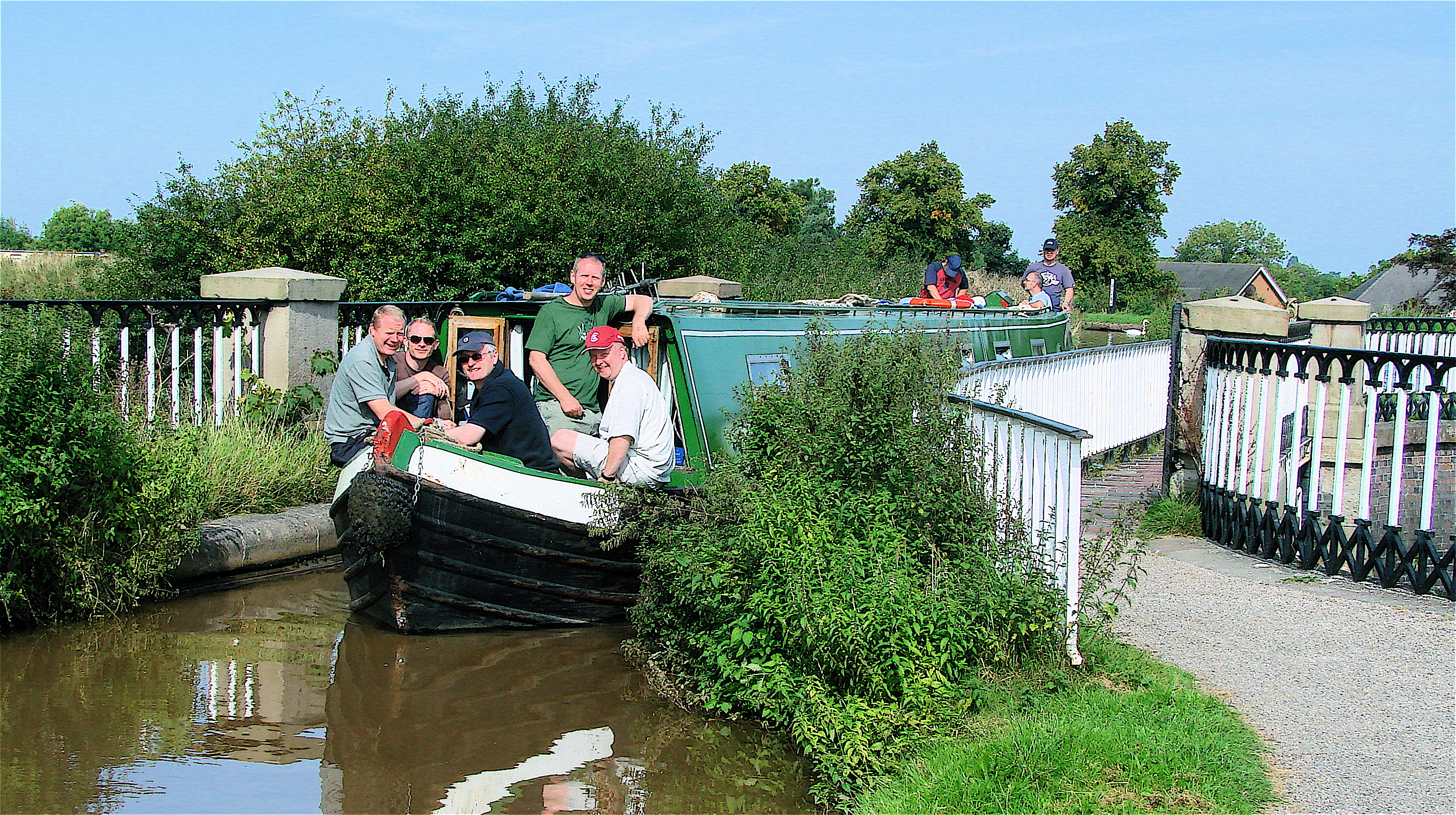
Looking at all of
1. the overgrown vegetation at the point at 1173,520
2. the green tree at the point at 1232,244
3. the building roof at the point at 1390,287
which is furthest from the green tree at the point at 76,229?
the green tree at the point at 1232,244

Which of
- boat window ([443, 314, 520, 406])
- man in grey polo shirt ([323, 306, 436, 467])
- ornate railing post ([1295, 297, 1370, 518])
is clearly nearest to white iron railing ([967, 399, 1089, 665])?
man in grey polo shirt ([323, 306, 436, 467])

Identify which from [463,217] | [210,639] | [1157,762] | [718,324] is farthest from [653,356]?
[463,217]

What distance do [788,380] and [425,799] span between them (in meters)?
2.97

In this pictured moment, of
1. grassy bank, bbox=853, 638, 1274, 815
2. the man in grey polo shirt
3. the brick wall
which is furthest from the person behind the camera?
the brick wall

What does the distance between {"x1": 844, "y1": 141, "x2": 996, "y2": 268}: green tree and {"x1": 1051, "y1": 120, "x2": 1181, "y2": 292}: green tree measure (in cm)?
563

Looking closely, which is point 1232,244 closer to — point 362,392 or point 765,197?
point 765,197

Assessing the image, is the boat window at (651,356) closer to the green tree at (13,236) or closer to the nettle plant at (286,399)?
the nettle plant at (286,399)

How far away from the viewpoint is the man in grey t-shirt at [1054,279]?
1448 centimetres

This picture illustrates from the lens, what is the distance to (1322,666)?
5781 millimetres

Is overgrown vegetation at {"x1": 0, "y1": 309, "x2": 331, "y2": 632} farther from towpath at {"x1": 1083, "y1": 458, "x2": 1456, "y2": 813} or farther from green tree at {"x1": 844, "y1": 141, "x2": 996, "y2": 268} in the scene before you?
green tree at {"x1": 844, "y1": 141, "x2": 996, "y2": 268}

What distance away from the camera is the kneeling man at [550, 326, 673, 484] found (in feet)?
23.0

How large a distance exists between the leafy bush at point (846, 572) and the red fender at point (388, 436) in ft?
5.21

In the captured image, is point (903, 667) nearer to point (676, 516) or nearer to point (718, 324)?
point (676, 516)

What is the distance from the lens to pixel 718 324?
8156 millimetres
